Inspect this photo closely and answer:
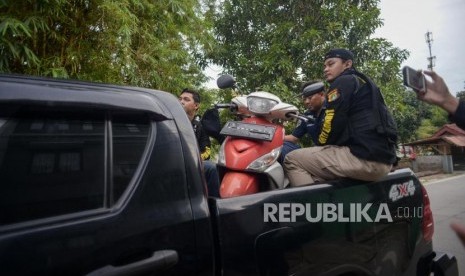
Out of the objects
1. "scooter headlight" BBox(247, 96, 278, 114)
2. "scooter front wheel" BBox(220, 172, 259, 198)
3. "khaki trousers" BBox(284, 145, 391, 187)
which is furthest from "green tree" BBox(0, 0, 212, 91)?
"khaki trousers" BBox(284, 145, 391, 187)

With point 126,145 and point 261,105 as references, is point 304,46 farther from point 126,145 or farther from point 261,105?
point 126,145

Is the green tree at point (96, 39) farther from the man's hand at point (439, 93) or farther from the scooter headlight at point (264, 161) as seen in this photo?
the man's hand at point (439, 93)

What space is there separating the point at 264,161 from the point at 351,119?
594 millimetres

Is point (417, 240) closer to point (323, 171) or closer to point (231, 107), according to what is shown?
point (323, 171)

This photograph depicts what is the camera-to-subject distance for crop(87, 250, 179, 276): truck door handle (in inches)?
39.2

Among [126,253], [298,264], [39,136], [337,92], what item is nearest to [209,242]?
[126,253]

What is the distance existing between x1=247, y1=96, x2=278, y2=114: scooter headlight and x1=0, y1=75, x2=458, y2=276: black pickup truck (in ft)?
2.85

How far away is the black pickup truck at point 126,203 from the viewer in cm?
97

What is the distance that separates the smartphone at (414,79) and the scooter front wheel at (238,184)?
1026 millimetres

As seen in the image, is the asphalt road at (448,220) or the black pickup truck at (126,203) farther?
the asphalt road at (448,220)

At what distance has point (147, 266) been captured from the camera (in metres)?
1.05

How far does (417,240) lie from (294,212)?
102 centimetres

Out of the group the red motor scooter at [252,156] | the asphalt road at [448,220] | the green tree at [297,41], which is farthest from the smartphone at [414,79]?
the green tree at [297,41]

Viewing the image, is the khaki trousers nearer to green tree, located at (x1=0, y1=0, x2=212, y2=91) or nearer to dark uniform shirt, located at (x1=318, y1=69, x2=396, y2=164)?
dark uniform shirt, located at (x1=318, y1=69, x2=396, y2=164)
